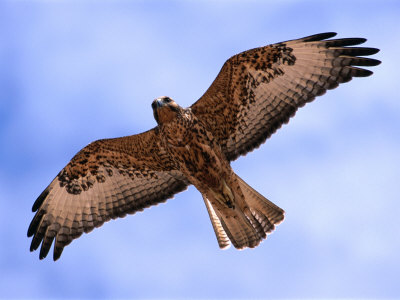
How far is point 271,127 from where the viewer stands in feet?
40.4

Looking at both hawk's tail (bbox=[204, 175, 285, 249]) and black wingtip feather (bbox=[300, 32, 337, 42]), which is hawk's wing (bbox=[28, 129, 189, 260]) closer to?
hawk's tail (bbox=[204, 175, 285, 249])

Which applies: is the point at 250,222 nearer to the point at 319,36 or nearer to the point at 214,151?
the point at 214,151

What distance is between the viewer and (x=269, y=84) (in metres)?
12.1

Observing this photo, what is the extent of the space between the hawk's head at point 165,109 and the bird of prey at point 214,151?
17 mm

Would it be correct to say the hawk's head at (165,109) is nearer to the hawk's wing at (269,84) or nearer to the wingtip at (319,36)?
the hawk's wing at (269,84)

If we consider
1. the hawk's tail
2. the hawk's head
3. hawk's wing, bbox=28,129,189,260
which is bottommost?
the hawk's tail

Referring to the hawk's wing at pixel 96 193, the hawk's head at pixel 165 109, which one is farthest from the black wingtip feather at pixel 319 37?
the hawk's wing at pixel 96 193

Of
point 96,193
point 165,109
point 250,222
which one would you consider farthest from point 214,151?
point 96,193

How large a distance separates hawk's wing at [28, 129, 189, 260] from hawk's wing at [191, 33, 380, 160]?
51.6 inches

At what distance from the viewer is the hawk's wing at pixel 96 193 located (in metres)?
12.8

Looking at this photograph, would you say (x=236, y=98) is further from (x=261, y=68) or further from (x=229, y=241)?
(x=229, y=241)

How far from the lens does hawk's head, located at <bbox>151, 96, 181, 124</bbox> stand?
38.8 feet

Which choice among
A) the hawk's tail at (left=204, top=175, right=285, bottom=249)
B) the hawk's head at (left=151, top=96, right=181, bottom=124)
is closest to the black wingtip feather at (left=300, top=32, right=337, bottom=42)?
the hawk's head at (left=151, top=96, right=181, bottom=124)

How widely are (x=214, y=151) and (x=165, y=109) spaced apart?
3.68 feet
